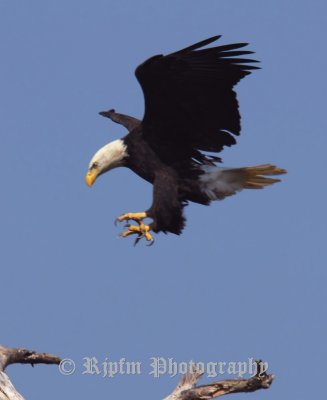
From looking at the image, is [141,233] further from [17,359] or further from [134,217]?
[17,359]

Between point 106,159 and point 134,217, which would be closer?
point 134,217

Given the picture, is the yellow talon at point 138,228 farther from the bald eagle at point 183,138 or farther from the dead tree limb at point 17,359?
the dead tree limb at point 17,359

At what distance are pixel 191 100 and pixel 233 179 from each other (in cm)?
82

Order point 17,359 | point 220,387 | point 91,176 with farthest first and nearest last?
1. point 91,176
2. point 17,359
3. point 220,387

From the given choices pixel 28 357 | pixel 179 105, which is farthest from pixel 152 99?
pixel 28 357

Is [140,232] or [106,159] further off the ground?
[106,159]

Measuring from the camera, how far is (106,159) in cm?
973

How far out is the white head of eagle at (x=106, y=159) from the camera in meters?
9.68

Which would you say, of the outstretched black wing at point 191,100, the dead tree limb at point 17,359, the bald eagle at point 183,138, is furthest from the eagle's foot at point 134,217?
the dead tree limb at point 17,359

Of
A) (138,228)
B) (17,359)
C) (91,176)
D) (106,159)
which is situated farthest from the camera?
(91,176)

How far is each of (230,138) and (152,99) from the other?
2.47 ft

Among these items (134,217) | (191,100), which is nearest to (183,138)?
(191,100)

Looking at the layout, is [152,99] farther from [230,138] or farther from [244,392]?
[244,392]

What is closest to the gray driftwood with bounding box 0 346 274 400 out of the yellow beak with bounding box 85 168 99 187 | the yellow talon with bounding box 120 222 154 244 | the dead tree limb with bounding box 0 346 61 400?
the dead tree limb with bounding box 0 346 61 400
